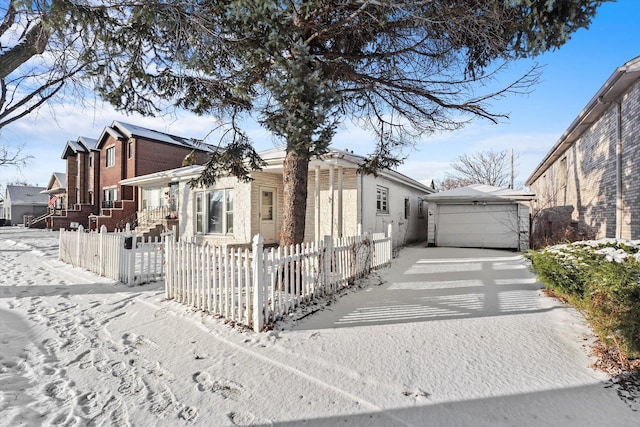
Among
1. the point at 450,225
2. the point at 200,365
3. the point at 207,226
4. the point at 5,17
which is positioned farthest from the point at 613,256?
the point at 207,226

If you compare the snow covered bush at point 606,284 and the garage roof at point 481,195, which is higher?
the garage roof at point 481,195

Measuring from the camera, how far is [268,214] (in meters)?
12.4

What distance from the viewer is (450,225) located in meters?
14.2

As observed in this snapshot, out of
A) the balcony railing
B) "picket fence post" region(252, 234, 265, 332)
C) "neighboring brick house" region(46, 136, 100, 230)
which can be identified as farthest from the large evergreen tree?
"neighboring brick house" region(46, 136, 100, 230)

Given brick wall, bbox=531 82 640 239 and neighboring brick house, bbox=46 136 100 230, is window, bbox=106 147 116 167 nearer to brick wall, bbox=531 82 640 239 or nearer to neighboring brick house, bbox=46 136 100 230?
neighboring brick house, bbox=46 136 100 230

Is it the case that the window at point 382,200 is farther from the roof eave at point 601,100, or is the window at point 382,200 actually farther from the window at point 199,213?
the window at point 199,213

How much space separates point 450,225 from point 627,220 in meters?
7.68

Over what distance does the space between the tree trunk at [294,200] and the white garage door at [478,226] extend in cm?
1011

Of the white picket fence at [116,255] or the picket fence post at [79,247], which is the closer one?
the white picket fence at [116,255]

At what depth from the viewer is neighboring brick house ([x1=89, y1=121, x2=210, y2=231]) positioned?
18.7 m

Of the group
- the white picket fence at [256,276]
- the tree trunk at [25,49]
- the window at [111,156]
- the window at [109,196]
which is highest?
the window at [111,156]

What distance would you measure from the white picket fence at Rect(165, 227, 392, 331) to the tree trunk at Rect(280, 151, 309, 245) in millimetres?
649

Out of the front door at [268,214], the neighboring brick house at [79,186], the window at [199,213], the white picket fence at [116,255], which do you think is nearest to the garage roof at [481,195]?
the front door at [268,214]

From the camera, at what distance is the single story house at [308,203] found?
10547mm
